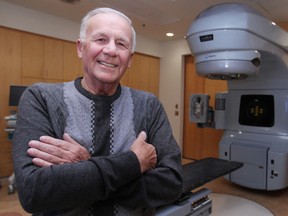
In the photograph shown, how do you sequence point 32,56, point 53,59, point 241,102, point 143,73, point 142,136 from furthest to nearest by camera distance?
1. point 143,73
2. point 53,59
3. point 32,56
4. point 241,102
5. point 142,136

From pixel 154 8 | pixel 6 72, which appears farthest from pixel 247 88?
pixel 6 72

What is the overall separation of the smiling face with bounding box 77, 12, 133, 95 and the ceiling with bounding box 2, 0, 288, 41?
7.36 ft

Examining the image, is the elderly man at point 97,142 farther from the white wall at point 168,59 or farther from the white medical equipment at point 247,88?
→ the white wall at point 168,59

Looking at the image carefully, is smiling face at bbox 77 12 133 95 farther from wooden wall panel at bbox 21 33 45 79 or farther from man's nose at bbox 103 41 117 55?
wooden wall panel at bbox 21 33 45 79

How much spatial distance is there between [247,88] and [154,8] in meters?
1.50

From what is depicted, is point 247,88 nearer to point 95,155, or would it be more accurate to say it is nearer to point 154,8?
point 154,8

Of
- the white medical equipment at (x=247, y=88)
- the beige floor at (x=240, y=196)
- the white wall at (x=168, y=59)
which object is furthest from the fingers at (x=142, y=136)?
the white wall at (x=168, y=59)

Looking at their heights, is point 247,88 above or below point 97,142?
above

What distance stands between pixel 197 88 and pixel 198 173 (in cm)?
289

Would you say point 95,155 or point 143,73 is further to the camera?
point 143,73

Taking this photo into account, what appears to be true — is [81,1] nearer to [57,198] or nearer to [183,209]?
[183,209]

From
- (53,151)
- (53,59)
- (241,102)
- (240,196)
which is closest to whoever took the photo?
(53,151)

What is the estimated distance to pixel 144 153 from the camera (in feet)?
2.62

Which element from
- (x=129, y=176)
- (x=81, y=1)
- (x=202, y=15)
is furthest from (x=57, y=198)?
(x=81, y=1)
